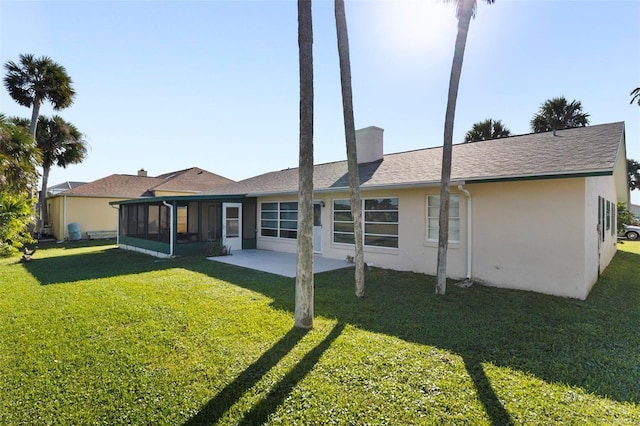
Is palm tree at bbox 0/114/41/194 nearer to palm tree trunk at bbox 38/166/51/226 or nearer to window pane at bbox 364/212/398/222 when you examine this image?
palm tree trunk at bbox 38/166/51/226

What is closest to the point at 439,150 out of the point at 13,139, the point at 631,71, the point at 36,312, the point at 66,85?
the point at 631,71

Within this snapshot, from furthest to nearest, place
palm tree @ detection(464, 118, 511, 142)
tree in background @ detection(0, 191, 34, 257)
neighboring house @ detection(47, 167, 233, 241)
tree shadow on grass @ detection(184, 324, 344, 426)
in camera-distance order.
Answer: palm tree @ detection(464, 118, 511, 142) < neighboring house @ detection(47, 167, 233, 241) < tree in background @ detection(0, 191, 34, 257) < tree shadow on grass @ detection(184, 324, 344, 426)

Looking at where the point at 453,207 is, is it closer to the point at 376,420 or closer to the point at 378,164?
the point at 378,164

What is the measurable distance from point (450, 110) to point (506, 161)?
2.59 m

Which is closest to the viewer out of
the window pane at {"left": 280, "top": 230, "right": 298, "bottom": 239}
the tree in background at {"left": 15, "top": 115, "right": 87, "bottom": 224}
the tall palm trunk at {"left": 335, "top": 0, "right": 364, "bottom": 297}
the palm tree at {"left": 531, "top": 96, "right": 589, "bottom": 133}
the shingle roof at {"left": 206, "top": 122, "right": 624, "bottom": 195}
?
the tall palm trunk at {"left": 335, "top": 0, "right": 364, "bottom": 297}

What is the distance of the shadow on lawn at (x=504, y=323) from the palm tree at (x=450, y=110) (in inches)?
35.9

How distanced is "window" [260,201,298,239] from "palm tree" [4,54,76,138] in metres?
12.5

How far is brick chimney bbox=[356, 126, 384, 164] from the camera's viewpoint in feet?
43.8

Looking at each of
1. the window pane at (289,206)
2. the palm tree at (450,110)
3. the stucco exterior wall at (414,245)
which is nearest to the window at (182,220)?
the window pane at (289,206)

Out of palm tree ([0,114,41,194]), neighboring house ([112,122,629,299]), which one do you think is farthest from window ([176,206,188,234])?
palm tree ([0,114,41,194])

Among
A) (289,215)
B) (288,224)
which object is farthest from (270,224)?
(289,215)

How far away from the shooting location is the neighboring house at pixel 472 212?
22.8 feet

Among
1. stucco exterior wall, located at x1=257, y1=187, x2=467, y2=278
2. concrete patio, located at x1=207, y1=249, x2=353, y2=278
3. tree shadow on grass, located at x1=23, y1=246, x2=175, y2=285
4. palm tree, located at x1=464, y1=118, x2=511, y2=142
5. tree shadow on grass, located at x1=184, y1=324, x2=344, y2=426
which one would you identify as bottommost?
tree shadow on grass, located at x1=184, y1=324, x2=344, y2=426

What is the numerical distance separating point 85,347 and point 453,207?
8.20 meters
